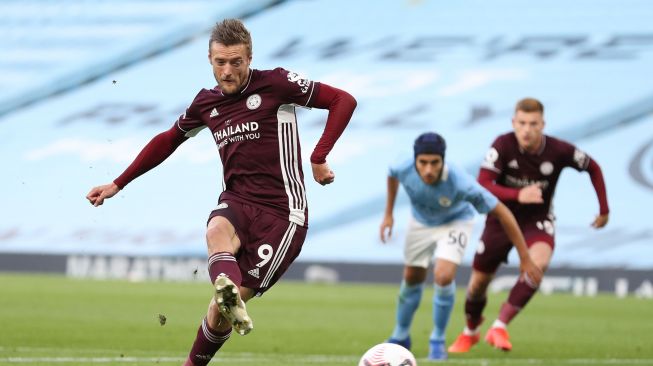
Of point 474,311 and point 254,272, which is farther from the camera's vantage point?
point 474,311

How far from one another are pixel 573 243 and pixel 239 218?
18581 mm

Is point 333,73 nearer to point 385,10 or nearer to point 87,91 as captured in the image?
point 385,10

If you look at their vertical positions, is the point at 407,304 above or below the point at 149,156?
below

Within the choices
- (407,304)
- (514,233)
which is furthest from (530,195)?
(407,304)

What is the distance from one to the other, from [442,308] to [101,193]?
4.21 metres

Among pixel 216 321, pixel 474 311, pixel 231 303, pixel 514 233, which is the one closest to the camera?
pixel 231 303

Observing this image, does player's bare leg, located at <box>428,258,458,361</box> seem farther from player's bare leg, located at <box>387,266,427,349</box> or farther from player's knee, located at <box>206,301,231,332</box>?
player's knee, located at <box>206,301,231,332</box>

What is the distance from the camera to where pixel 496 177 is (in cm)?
1080

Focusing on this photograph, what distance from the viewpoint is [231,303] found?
5926 millimetres

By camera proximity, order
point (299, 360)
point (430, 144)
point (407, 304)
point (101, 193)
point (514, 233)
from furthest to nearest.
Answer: point (407, 304)
point (430, 144)
point (514, 233)
point (299, 360)
point (101, 193)

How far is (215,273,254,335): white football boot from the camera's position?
19.3 ft

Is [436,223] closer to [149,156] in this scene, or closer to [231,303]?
[149,156]

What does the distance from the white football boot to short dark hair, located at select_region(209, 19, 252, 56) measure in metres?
1.40

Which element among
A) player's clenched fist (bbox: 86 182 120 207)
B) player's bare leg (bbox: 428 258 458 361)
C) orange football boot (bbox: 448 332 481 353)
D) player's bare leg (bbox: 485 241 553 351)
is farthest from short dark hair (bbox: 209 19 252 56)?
orange football boot (bbox: 448 332 481 353)
